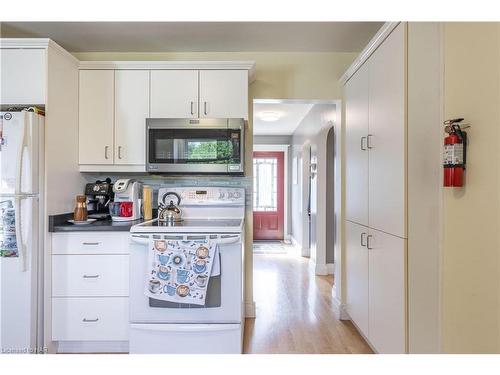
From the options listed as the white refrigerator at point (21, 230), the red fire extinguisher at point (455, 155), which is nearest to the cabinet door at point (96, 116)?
the white refrigerator at point (21, 230)

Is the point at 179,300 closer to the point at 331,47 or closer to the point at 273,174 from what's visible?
the point at 331,47

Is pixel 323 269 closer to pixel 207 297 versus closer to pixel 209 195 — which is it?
pixel 209 195

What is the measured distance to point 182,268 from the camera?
1932 millimetres

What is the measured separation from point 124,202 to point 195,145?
0.72 metres

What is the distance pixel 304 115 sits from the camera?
205 inches

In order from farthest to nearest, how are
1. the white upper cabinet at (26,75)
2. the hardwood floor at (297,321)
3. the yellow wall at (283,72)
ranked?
the yellow wall at (283,72) → the hardwood floor at (297,321) → the white upper cabinet at (26,75)

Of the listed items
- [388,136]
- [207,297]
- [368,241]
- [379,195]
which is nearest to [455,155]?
[388,136]

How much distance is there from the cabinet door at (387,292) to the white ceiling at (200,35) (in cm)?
156

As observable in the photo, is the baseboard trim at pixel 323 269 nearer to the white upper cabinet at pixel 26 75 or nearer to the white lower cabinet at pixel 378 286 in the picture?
the white lower cabinet at pixel 378 286

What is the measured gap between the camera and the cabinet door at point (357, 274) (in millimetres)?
2240

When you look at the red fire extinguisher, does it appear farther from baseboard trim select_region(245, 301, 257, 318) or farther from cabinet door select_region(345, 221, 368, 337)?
baseboard trim select_region(245, 301, 257, 318)
